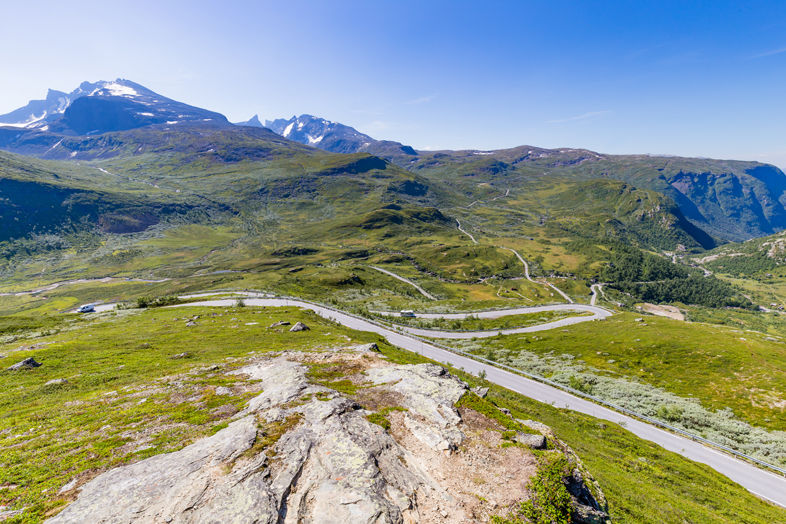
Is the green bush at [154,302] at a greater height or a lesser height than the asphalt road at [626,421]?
lesser

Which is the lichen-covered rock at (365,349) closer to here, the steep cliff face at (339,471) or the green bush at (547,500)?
the steep cliff face at (339,471)

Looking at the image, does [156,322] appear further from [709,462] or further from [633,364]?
[633,364]

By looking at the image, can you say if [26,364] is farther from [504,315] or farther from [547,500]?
[504,315]

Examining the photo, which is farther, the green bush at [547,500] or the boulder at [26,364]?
the boulder at [26,364]

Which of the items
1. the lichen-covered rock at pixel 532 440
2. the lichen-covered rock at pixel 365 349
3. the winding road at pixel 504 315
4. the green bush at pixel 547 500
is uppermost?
the green bush at pixel 547 500

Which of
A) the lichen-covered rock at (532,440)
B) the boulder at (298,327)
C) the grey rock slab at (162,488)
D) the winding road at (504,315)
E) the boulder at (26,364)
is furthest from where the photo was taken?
the winding road at (504,315)

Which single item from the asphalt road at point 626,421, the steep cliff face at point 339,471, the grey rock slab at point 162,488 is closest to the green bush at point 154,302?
the asphalt road at point 626,421

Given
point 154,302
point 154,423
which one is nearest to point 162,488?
point 154,423

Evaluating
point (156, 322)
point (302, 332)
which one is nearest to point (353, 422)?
point (302, 332)

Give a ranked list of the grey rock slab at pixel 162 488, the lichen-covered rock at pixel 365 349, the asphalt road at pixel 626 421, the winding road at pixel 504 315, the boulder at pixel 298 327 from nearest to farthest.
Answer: the grey rock slab at pixel 162 488 → the asphalt road at pixel 626 421 → the lichen-covered rock at pixel 365 349 → the boulder at pixel 298 327 → the winding road at pixel 504 315
